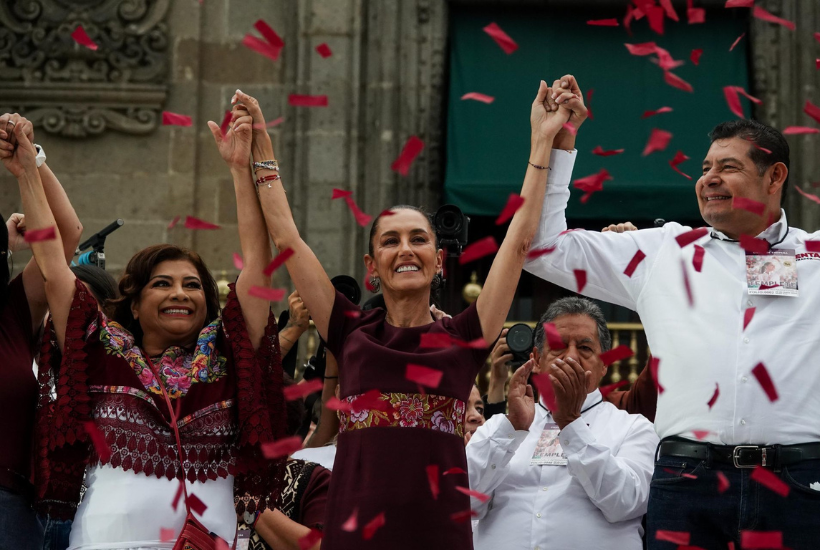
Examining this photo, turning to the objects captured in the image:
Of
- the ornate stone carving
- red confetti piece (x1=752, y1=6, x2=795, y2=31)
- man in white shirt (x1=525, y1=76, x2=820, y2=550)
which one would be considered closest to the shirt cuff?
man in white shirt (x1=525, y1=76, x2=820, y2=550)

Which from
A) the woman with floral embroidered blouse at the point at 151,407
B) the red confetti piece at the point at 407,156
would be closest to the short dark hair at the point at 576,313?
the red confetti piece at the point at 407,156

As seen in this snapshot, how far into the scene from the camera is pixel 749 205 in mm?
3770

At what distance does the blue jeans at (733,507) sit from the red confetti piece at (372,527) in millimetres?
760

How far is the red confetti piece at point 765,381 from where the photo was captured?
3510 millimetres

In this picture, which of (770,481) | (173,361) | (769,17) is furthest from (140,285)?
(769,17)

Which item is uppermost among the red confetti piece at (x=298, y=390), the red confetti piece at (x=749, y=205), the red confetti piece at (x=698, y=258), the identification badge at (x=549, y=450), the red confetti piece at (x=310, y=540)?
the red confetti piece at (x=749, y=205)

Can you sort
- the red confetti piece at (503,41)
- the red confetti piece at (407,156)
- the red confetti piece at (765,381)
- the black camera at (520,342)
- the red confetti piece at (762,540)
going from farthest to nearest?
the red confetti piece at (503,41) < the black camera at (520,342) < the red confetti piece at (407,156) < the red confetti piece at (765,381) < the red confetti piece at (762,540)

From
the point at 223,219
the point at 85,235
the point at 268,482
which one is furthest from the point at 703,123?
the point at 268,482

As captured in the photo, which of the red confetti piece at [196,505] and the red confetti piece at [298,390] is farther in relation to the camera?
the red confetti piece at [298,390]

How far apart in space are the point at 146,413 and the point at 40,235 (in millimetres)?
591

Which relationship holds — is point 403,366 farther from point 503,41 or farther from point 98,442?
point 503,41

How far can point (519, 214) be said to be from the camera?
12.2 ft

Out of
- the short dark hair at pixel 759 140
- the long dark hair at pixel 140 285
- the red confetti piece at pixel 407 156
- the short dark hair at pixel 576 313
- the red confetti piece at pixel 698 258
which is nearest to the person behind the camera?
the red confetti piece at pixel 698 258

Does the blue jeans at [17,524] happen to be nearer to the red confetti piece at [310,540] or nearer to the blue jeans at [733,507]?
Answer: the red confetti piece at [310,540]
